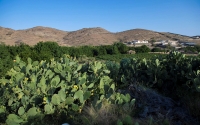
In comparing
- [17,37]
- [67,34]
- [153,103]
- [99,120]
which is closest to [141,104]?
[153,103]

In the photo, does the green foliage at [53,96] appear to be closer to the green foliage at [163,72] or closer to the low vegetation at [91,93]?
the low vegetation at [91,93]

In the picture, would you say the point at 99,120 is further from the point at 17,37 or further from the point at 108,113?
the point at 17,37

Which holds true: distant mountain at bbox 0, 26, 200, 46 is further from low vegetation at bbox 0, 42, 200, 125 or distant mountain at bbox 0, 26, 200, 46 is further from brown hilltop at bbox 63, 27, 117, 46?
low vegetation at bbox 0, 42, 200, 125

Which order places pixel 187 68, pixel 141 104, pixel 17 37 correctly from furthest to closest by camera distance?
pixel 17 37 → pixel 187 68 → pixel 141 104

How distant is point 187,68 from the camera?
13.8 feet

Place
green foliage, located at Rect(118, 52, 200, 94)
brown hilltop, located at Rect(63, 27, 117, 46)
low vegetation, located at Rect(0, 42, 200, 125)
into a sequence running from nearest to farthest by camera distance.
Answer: low vegetation, located at Rect(0, 42, 200, 125) < green foliage, located at Rect(118, 52, 200, 94) < brown hilltop, located at Rect(63, 27, 117, 46)

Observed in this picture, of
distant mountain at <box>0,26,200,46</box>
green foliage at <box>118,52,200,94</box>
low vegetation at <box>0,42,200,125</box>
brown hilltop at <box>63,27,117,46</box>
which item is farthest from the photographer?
brown hilltop at <box>63,27,117,46</box>

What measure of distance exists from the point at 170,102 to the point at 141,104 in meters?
0.62

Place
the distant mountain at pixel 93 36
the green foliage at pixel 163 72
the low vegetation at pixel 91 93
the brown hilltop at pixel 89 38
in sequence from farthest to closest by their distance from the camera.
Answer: the brown hilltop at pixel 89 38, the distant mountain at pixel 93 36, the green foliage at pixel 163 72, the low vegetation at pixel 91 93

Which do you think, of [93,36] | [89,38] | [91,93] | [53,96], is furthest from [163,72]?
[93,36]

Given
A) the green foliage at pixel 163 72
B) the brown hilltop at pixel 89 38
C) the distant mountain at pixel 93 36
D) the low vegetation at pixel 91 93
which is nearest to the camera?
the low vegetation at pixel 91 93

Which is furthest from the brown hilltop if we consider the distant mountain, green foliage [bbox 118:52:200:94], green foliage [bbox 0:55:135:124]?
green foliage [bbox 0:55:135:124]

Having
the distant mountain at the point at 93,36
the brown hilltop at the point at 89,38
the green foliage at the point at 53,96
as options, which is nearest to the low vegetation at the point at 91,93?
the green foliage at the point at 53,96

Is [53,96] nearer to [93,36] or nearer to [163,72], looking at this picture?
[163,72]
